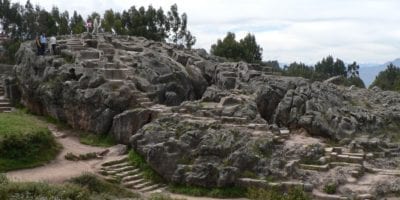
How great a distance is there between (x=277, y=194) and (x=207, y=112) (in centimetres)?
833

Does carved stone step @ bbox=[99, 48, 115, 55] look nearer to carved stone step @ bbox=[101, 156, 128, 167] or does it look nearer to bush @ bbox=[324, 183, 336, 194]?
carved stone step @ bbox=[101, 156, 128, 167]

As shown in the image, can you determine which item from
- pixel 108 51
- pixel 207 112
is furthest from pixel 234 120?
pixel 108 51

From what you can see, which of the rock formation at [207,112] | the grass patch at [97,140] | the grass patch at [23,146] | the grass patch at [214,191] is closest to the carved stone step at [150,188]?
the rock formation at [207,112]

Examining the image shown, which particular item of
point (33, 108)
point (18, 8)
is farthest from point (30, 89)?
point (18, 8)

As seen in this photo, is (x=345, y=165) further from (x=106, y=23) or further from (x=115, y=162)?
(x=106, y=23)

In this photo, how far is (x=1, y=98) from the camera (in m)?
37.3

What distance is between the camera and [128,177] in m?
24.8

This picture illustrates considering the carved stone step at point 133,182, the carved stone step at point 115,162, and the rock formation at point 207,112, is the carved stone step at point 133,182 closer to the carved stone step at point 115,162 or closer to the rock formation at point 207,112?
the rock formation at point 207,112

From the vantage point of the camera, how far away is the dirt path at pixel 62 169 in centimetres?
2308

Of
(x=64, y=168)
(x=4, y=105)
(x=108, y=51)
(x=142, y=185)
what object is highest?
(x=108, y=51)

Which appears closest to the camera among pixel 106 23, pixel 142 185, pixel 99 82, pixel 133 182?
pixel 142 185

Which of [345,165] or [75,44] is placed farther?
[75,44]

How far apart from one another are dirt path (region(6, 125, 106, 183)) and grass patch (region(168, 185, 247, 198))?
450 centimetres

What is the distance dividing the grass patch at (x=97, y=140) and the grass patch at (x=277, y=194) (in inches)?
401
